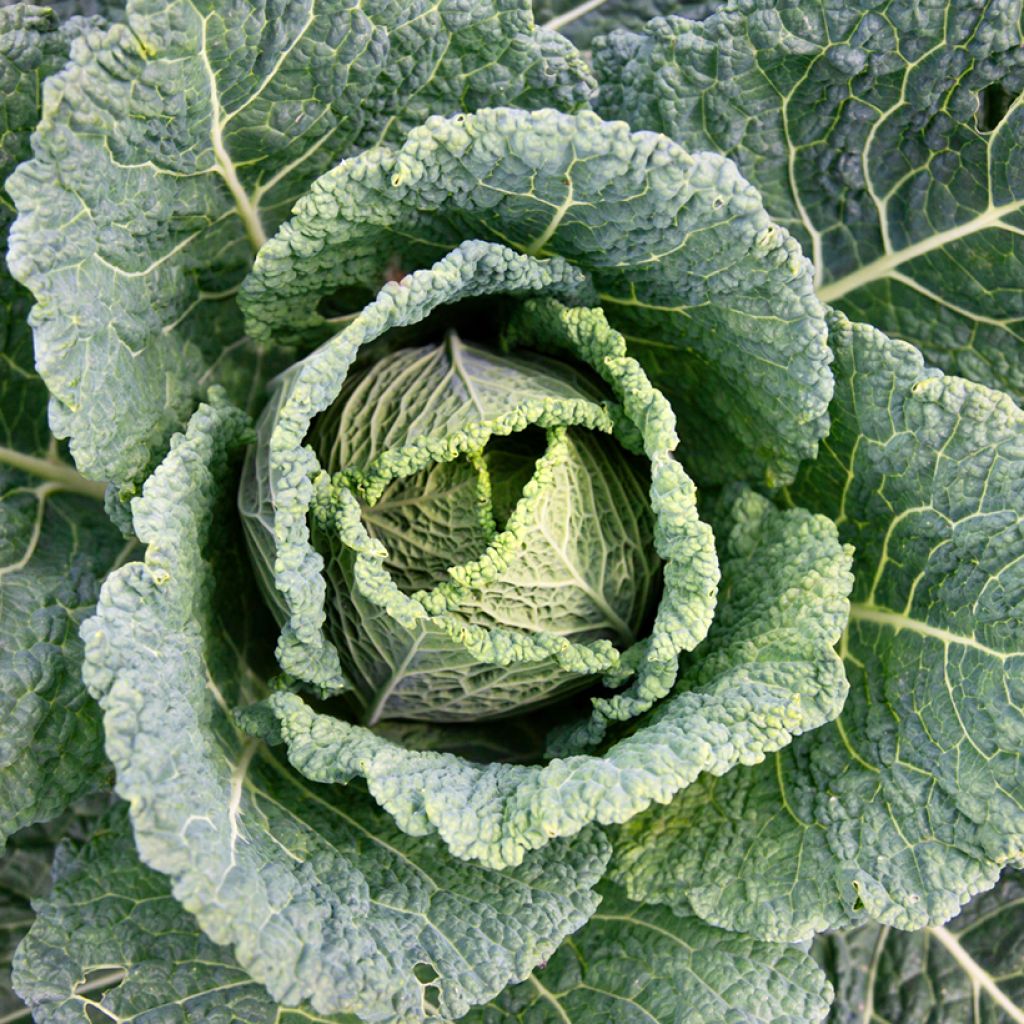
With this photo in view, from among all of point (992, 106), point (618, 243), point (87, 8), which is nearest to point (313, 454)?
point (618, 243)

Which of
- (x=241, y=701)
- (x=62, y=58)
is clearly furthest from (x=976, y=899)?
(x=62, y=58)

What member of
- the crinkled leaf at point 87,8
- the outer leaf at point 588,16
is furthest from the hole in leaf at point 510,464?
the crinkled leaf at point 87,8

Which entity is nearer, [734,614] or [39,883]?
[734,614]

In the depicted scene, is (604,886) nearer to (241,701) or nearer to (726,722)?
(726,722)

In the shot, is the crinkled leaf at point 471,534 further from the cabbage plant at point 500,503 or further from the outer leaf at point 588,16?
the outer leaf at point 588,16

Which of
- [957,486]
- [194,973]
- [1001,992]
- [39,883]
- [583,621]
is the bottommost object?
[39,883]

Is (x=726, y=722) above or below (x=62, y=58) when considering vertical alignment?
below

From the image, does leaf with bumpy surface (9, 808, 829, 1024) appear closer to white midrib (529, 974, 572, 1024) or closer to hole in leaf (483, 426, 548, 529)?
white midrib (529, 974, 572, 1024)

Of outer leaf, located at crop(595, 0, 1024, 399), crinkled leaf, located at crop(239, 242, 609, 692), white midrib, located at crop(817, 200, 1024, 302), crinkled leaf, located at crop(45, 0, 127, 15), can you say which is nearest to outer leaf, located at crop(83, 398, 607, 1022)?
crinkled leaf, located at crop(239, 242, 609, 692)
